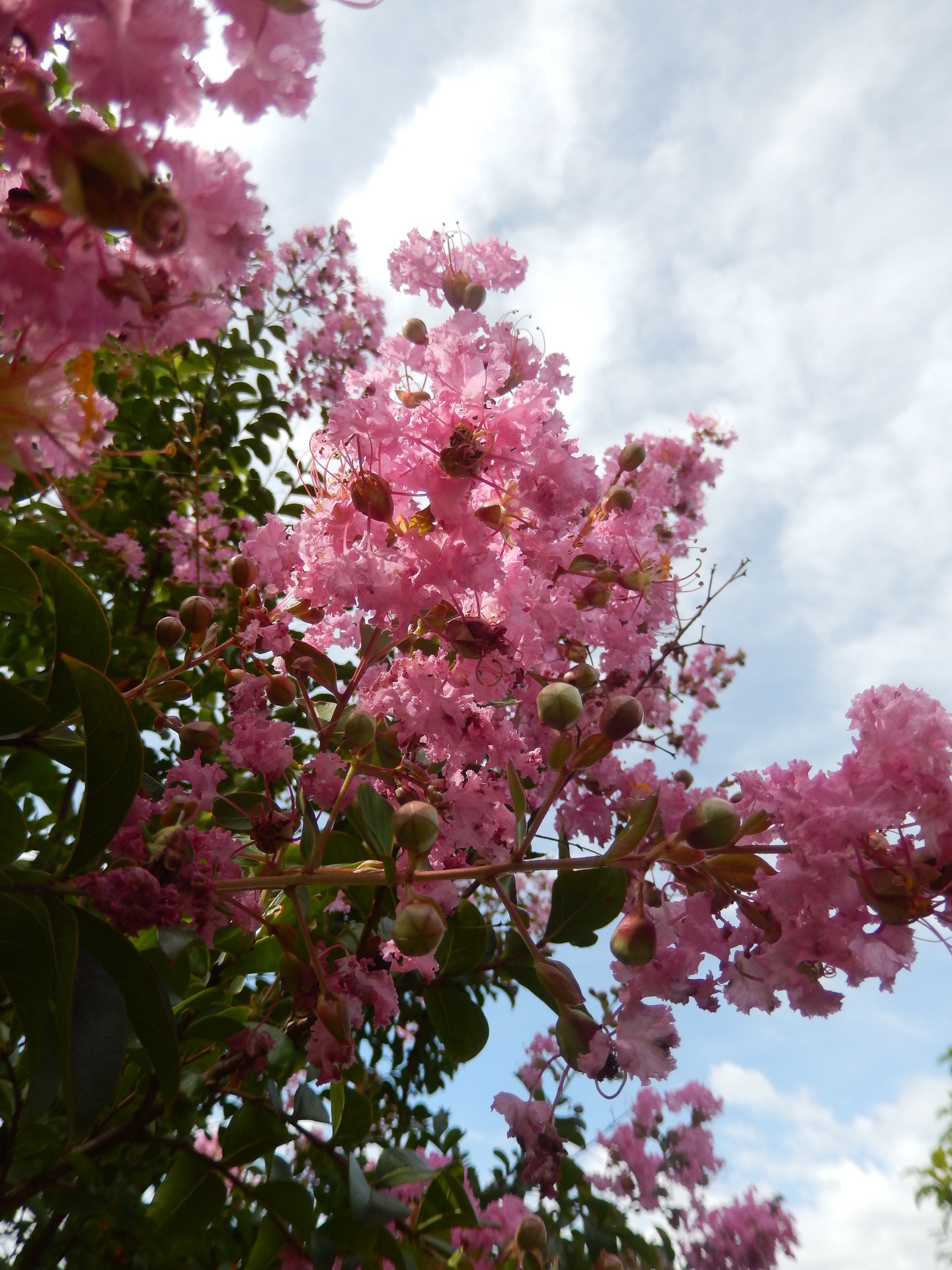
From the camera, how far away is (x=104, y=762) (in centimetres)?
88

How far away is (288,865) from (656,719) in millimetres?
1426

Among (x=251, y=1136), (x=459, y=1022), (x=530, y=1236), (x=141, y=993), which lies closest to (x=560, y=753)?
(x=141, y=993)

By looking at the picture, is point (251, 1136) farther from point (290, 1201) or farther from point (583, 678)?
point (583, 678)

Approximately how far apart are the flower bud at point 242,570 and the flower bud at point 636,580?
1.96 feet

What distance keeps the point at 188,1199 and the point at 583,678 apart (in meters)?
0.93

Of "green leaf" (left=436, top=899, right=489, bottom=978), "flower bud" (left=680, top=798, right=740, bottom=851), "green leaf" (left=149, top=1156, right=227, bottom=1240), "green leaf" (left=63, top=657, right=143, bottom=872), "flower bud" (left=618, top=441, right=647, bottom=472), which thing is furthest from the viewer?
"flower bud" (left=618, top=441, right=647, bottom=472)

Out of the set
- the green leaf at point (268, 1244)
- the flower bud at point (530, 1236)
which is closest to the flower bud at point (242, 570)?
the green leaf at point (268, 1244)

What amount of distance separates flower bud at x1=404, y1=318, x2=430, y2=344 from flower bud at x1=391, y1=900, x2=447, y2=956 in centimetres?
84

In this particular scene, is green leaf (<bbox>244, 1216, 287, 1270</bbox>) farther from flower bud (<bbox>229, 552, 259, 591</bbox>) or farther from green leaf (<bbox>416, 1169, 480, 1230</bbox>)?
flower bud (<bbox>229, 552, 259, 591</bbox>)

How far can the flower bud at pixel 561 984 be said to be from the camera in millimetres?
994

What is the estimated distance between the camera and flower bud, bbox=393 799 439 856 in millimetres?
934

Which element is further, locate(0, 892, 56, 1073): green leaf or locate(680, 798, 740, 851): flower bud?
locate(680, 798, 740, 851): flower bud

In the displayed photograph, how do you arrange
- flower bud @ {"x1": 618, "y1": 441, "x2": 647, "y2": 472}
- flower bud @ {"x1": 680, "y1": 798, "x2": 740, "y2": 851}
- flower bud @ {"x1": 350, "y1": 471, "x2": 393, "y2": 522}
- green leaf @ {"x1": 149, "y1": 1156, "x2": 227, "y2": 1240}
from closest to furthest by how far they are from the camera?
flower bud @ {"x1": 680, "y1": 798, "x2": 740, "y2": 851}, flower bud @ {"x1": 350, "y1": 471, "x2": 393, "y2": 522}, green leaf @ {"x1": 149, "y1": 1156, "x2": 227, "y2": 1240}, flower bud @ {"x1": 618, "y1": 441, "x2": 647, "y2": 472}

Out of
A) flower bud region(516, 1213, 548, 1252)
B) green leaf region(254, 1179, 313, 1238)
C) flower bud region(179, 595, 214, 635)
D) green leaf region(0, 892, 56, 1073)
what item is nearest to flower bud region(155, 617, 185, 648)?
flower bud region(179, 595, 214, 635)
